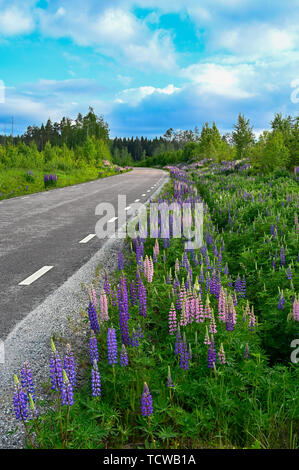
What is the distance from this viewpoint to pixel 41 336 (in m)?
4.09

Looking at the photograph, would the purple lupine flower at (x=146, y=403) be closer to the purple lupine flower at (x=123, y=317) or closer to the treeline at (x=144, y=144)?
the purple lupine flower at (x=123, y=317)

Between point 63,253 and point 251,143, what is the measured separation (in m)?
34.4

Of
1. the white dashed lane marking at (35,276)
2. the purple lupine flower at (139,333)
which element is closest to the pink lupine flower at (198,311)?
the purple lupine flower at (139,333)

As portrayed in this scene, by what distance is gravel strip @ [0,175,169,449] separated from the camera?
2.82 m

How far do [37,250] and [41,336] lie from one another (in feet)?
12.8

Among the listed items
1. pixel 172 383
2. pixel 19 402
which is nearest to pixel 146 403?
pixel 172 383

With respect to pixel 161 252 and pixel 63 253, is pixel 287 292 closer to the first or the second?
pixel 161 252

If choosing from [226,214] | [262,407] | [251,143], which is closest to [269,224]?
[226,214]

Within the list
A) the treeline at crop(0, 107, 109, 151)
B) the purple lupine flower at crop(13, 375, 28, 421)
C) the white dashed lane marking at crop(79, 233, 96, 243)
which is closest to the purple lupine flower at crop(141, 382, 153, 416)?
the purple lupine flower at crop(13, 375, 28, 421)

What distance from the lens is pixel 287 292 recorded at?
4496mm

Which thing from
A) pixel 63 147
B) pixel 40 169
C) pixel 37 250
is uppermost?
pixel 63 147

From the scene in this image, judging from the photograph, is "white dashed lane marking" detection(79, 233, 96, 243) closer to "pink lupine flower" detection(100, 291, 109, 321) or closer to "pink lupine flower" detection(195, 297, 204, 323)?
"pink lupine flower" detection(100, 291, 109, 321)

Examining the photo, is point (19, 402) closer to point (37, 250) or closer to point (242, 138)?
point (37, 250)

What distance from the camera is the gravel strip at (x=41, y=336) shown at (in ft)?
9.25
